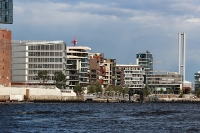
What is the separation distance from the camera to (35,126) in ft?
249

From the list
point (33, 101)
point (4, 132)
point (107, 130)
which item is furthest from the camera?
point (33, 101)

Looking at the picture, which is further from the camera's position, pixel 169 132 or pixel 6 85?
pixel 6 85

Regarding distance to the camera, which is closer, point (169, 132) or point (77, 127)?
point (169, 132)

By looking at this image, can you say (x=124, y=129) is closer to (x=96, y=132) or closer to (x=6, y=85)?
(x=96, y=132)

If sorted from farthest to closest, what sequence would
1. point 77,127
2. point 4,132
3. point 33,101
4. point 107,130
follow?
point 33,101 < point 77,127 < point 107,130 < point 4,132

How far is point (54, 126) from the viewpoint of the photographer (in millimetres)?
76938

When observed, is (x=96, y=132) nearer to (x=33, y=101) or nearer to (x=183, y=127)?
(x=183, y=127)

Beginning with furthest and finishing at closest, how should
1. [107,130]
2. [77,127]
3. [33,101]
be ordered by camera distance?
[33,101]
[77,127]
[107,130]

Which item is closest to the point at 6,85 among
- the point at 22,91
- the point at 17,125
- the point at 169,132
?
the point at 22,91

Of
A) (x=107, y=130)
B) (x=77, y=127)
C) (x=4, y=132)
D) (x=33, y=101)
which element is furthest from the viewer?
(x=33, y=101)

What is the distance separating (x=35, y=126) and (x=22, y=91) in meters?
122

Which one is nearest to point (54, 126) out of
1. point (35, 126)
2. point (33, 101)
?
point (35, 126)

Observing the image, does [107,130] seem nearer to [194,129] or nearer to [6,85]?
[194,129]

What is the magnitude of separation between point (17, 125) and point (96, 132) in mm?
13572
